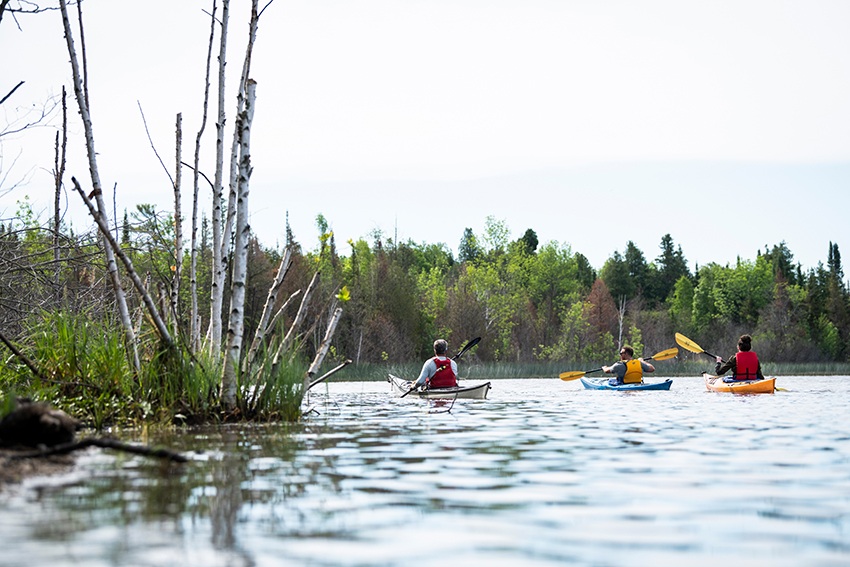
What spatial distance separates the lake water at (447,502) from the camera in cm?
446

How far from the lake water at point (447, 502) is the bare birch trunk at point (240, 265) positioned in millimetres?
987

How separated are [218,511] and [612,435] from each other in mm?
5848

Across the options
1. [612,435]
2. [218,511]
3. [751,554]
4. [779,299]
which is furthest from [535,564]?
[779,299]

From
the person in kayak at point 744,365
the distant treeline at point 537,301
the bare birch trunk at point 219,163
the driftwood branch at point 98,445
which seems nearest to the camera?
the driftwood branch at point 98,445

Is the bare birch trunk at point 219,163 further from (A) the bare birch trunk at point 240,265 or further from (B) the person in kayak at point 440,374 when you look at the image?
(B) the person in kayak at point 440,374

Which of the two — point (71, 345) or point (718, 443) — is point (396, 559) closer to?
point (718, 443)

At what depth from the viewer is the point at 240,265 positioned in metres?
11.8

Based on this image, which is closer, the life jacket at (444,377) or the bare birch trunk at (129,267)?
the bare birch trunk at (129,267)

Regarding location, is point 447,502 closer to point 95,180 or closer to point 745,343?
point 95,180

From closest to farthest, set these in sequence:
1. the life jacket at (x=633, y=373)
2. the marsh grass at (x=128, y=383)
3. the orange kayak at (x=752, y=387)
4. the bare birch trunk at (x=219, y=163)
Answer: the marsh grass at (x=128, y=383), the bare birch trunk at (x=219, y=163), the orange kayak at (x=752, y=387), the life jacket at (x=633, y=373)

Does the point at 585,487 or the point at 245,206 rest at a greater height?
the point at 245,206

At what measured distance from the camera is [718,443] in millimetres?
9477

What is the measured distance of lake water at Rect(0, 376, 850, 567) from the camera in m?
4.46

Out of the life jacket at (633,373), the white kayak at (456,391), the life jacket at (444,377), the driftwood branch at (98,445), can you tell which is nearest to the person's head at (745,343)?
the life jacket at (633,373)
